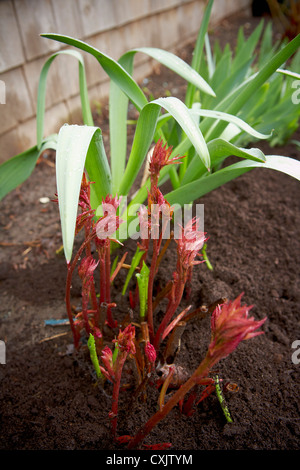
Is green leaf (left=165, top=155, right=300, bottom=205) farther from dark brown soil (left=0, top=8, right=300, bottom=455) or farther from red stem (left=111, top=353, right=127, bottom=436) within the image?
red stem (left=111, top=353, right=127, bottom=436)

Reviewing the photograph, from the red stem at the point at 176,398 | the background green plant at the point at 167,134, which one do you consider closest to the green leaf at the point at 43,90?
the background green plant at the point at 167,134

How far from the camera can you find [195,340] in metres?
0.97

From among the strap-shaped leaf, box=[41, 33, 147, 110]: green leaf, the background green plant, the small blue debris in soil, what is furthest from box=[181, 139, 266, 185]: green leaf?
the small blue debris in soil

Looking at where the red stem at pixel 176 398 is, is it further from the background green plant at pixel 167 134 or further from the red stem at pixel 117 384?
the background green plant at pixel 167 134

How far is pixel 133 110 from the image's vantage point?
2.30 meters

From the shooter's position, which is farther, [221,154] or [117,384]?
[221,154]

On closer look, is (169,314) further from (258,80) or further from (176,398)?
(258,80)

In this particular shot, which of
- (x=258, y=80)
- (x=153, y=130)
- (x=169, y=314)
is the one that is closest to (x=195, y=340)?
(x=169, y=314)

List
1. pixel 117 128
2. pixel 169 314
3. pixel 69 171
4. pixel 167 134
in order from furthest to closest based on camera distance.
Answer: pixel 167 134
pixel 117 128
pixel 169 314
pixel 69 171

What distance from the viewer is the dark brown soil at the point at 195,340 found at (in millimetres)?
821

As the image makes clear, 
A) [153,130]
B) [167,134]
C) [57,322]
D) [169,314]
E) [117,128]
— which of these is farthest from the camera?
[167,134]

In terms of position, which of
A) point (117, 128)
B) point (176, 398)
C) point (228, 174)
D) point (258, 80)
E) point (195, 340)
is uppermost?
point (258, 80)

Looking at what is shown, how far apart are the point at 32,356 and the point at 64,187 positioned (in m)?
0.59

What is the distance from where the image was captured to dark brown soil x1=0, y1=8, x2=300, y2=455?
821 mm
